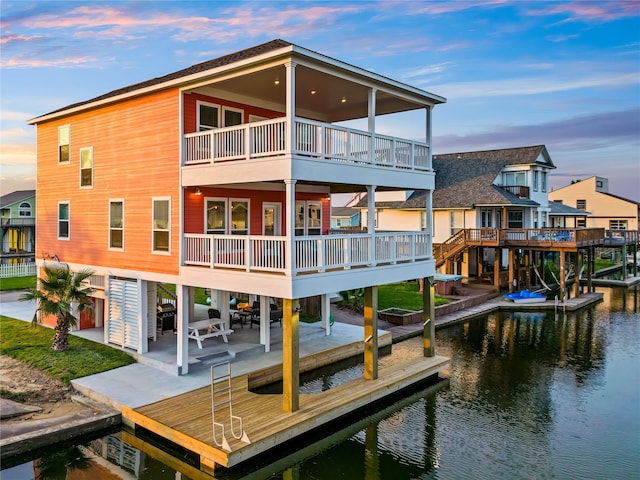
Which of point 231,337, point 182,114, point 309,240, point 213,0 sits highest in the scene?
point 213,0

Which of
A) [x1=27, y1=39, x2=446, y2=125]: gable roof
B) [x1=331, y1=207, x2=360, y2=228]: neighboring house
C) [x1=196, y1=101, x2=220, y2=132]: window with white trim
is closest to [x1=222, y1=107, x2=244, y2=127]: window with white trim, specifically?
[x1=196, y1=101, x2=220, y2=132]: window with white trim

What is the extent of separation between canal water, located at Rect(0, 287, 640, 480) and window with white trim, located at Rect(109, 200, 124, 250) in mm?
7061

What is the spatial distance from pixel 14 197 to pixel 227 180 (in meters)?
49.8

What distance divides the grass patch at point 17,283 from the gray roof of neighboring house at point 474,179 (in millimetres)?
24639

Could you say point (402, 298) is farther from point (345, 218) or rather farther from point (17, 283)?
point (345, 218)

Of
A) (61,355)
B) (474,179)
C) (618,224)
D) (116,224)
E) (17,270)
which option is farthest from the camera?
(618,224)

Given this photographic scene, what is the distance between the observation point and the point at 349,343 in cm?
1780

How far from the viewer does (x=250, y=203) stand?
16.4 metres

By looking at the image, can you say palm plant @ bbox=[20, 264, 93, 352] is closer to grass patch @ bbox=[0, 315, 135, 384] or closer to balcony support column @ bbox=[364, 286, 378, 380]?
grass patch @ bbox=[0, 315, 135, 384]

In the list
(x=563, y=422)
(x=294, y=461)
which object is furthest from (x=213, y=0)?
(x=563, y=422)

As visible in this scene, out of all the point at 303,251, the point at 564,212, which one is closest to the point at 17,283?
the point at 303,251

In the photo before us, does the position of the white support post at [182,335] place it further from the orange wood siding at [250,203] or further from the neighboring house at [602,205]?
the neighboring house at [602,205]

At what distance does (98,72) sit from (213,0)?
7.13 meters

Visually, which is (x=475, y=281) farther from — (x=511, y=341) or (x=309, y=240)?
(x=309, y=240)
